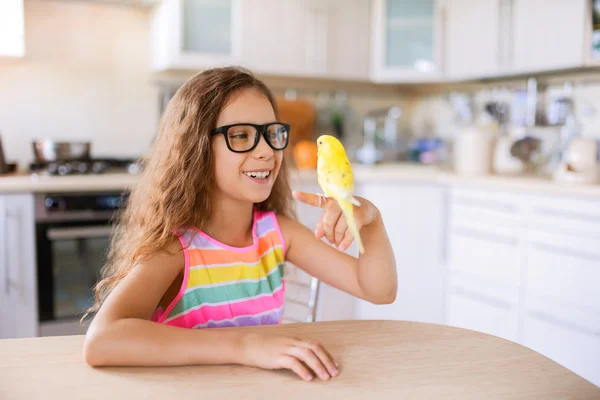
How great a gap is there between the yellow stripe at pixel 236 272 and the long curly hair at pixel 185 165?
9cm

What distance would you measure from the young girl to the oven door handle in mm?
1366

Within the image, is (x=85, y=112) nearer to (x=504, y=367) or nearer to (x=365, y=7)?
(x=365, y=7)

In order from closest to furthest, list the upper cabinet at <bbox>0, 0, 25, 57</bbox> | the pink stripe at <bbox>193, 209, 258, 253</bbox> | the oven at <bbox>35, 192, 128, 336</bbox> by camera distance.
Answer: the pink stripe at <bbox>193, 209, 258, 253</bbox>, the oven at <bbox>35, 192, 128, 336</bbox>, the upper cabinet at <bbox>0, 0, 25, 57</bbox>

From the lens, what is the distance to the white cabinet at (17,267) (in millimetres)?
2393

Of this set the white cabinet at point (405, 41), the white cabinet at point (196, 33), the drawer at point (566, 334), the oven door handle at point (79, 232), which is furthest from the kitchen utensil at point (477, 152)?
the oven door handle at point (79, 232)

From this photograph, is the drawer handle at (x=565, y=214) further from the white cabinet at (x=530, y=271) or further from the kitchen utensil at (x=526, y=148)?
the kitchen utensil at (x=526, y=148)

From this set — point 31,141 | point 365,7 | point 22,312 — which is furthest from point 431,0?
point 22,312

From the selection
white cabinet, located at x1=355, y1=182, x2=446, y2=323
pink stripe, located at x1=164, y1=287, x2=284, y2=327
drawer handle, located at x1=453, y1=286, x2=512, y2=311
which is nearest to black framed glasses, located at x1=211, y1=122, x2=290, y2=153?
pink stripe, located at x1=164, y1=287, x2=284, y2=327

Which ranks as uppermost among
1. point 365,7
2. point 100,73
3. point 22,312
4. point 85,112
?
point 365,7

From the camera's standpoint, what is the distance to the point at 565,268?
7.56ft

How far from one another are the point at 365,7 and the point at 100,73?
1546 millimetres

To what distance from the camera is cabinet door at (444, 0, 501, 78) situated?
9.68 ft

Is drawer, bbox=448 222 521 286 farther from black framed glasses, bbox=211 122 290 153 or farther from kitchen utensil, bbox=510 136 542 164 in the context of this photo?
black framed glasses, bbox=211 122 290 153

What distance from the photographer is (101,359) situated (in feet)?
2.69
